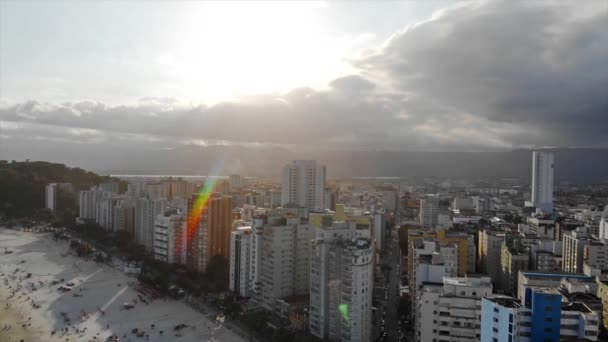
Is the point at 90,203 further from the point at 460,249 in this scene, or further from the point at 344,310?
the point at 344,310

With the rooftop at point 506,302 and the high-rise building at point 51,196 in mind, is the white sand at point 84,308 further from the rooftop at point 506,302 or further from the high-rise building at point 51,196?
the high-rise building at point 51,196

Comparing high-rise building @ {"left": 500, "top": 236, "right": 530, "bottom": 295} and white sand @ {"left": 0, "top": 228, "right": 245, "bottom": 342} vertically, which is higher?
high-rise building @ {"left": 500, "top": 236, "right": 530, "bottom": 295}

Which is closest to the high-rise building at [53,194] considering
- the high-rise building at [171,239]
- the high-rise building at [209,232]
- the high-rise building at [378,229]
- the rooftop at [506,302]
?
the high-rise building at [171,239]

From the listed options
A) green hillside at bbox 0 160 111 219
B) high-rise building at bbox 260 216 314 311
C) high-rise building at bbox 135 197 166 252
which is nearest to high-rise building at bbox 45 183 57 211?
green hillside at bbox 0 160 111 219

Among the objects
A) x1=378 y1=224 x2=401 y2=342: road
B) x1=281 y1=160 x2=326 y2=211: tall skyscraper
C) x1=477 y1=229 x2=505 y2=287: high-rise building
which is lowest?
x1=378 y1=224 x2=401 y2=342: road

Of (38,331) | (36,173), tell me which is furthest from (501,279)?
(36,173)

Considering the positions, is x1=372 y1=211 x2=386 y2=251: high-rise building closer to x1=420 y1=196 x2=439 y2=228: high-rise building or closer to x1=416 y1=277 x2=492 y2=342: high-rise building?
x1=420 y1=196 x2=439 y2=228: high-rise building

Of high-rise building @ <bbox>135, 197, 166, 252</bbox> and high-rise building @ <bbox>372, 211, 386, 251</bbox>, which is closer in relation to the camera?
high-rise building @ <bbox>135, 197, 166, 252</bbox>
